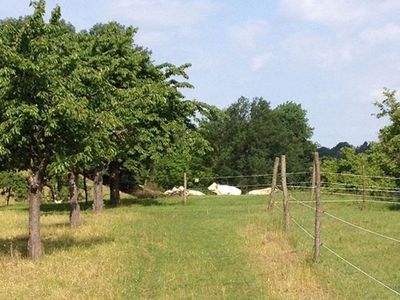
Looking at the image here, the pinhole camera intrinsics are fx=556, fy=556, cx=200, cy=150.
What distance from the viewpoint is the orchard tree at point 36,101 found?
13.6 metres

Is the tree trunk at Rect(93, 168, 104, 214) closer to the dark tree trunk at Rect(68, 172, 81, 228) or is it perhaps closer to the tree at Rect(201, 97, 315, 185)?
the dark tree trunk at Rect(68, 172, 81, 228)

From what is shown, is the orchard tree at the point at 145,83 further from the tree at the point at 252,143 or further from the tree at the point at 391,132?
the tree at the point at 252,143

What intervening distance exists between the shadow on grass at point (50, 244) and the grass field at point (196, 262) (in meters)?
0.03

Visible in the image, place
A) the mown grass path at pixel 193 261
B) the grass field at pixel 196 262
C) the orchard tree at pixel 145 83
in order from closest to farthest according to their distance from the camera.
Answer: the grass field at pixel 196 262 → the mown grass path at pixel 193 261 → the orchard tree at pixel 145 83

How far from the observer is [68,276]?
1246 centimetres

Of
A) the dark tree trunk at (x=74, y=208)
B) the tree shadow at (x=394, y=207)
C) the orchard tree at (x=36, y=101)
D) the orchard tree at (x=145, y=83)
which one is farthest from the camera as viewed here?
the tree shadow at (x=394, y=207)

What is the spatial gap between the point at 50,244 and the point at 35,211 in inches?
105

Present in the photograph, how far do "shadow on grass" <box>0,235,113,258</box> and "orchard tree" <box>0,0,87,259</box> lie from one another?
4.13ft

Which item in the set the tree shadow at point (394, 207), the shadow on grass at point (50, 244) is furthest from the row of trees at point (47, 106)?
the tree shadow at point (394, 207)

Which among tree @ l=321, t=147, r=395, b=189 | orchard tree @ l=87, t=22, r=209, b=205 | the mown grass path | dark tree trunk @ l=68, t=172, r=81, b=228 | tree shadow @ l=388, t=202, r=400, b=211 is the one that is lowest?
the mown grass path

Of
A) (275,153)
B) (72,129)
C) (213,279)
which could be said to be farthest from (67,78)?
(275,153)

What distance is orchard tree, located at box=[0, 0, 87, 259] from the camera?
13.6 m

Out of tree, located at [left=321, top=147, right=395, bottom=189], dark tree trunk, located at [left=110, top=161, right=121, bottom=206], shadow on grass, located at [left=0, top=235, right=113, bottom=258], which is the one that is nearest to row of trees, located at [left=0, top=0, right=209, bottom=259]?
shadow on grass, located at [left=0, top=235, right=113, bottom=258]

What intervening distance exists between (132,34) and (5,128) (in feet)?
67.6
